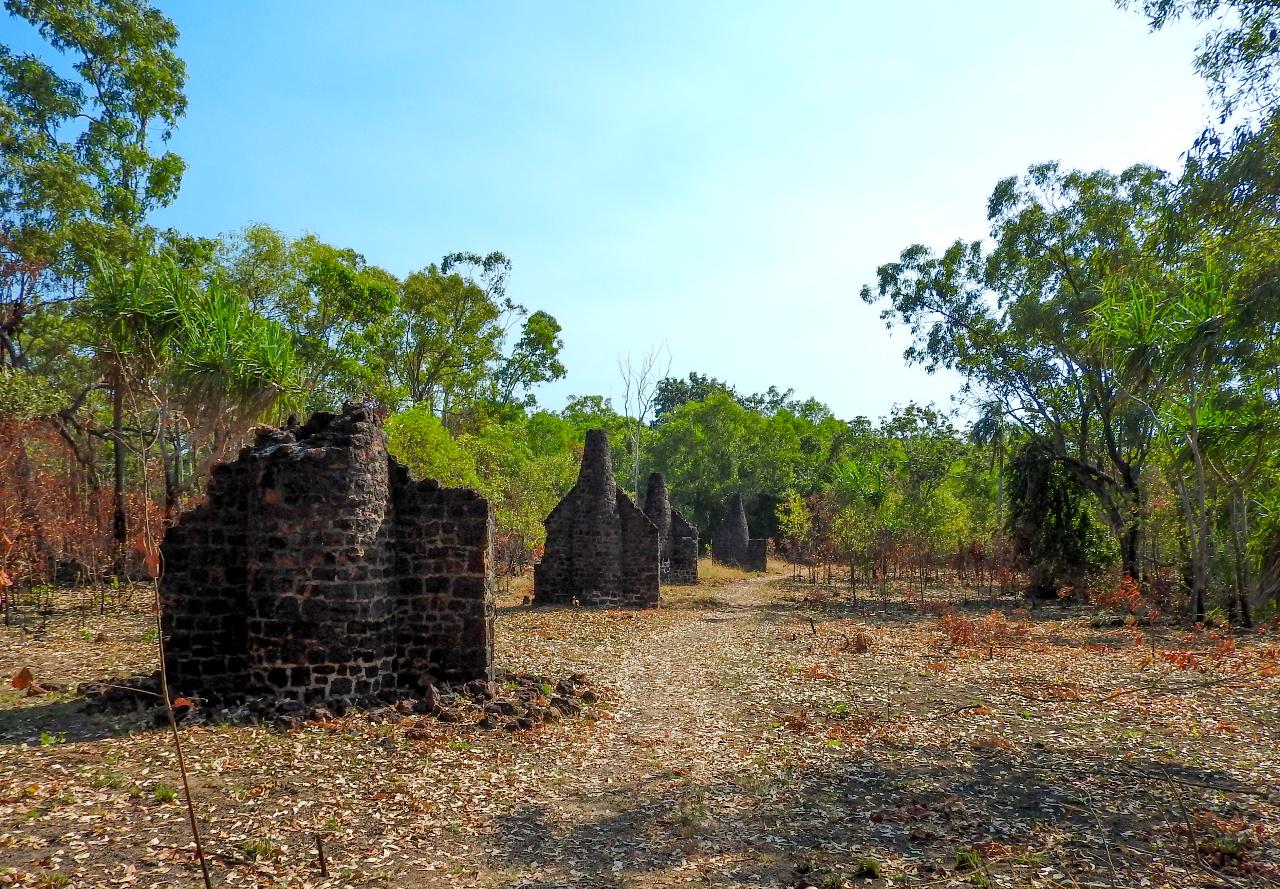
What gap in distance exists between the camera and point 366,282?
102 ft

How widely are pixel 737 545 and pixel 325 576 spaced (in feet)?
125

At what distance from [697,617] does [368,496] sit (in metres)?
14.2

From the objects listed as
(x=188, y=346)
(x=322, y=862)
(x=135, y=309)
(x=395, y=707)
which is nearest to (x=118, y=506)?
(x=188, y=346)

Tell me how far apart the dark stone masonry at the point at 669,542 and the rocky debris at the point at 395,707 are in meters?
22.2

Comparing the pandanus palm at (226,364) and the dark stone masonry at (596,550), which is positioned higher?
the pandanus palm at (226,364)

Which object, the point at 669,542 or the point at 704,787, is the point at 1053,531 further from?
the point at 704,787

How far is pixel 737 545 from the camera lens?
45.2 meters

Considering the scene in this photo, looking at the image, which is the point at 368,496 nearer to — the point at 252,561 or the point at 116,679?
the point at 252,561

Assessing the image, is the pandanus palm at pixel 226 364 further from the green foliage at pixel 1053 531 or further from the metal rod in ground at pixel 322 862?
the green foliage at pixel 1053 531

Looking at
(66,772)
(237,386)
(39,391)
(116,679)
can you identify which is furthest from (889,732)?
(39,391)

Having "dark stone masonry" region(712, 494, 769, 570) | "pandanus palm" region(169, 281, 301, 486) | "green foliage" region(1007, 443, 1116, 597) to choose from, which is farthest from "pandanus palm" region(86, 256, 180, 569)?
"dark stone masonry" region(712, 494, 769, 570)

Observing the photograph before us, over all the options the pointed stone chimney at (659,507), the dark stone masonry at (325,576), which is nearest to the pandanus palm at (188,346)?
the dark stone masonry at (325,576)

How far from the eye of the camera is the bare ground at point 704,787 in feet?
17.6

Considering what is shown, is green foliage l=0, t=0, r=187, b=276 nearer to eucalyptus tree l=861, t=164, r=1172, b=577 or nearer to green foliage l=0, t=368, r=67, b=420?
green foliage l=0, t=368, r=67, b=420
